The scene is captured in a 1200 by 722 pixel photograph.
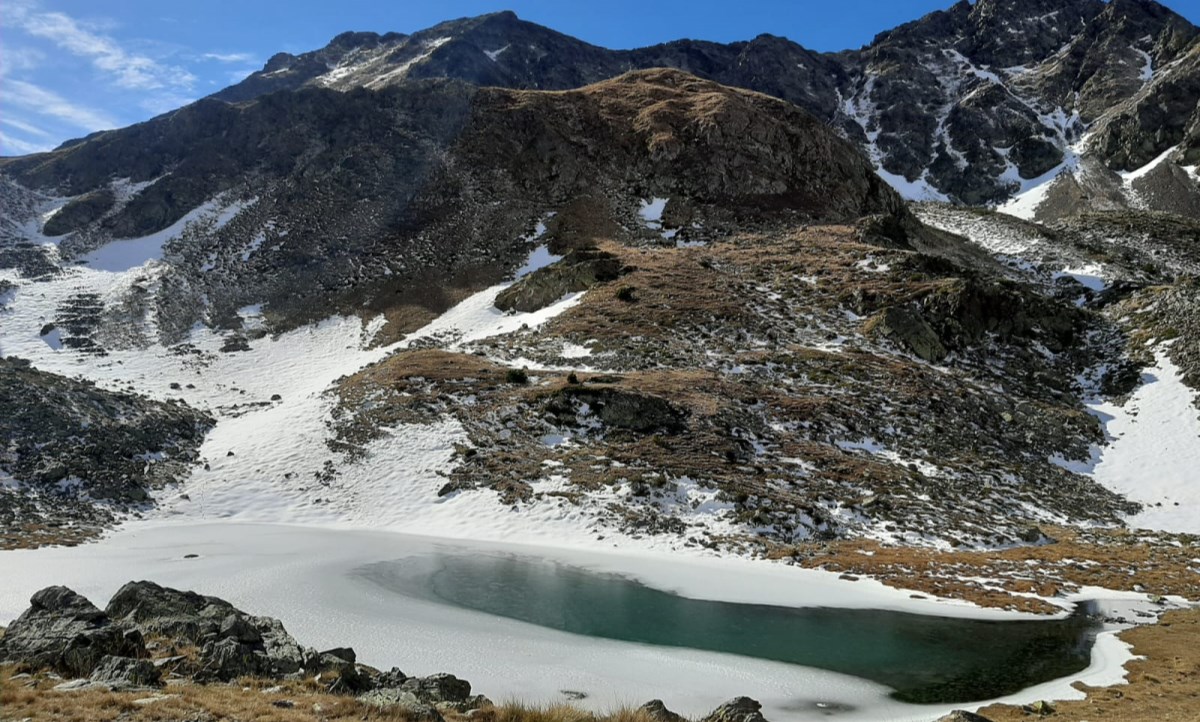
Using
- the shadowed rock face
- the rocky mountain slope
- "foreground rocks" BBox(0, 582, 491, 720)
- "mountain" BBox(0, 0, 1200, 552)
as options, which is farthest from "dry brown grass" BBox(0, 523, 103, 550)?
the shadowed rock face

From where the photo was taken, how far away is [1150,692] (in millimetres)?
12750

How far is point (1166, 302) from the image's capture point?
46406mm

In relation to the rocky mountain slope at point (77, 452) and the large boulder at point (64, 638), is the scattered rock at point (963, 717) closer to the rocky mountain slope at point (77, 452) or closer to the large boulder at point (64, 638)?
the large boulder at point (64, 638)

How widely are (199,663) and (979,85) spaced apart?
705ft

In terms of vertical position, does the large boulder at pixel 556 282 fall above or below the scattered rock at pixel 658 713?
above

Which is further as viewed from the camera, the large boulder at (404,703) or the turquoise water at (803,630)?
the turquoise water at (803,630)

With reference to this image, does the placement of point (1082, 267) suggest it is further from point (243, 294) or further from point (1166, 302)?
point (243, 294)

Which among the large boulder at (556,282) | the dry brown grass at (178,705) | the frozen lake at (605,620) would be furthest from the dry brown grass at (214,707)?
the large boulder at (556,282)

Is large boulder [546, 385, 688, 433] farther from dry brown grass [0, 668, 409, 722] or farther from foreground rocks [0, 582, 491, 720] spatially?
dry brown grass [0, 668, 409, 722]

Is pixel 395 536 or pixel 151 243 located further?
pixel 151 243

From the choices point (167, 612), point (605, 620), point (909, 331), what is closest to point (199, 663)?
point (167, 612)

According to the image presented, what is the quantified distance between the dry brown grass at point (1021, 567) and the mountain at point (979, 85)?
112816 millimetres

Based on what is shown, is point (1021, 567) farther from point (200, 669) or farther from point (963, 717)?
point (200, 669)

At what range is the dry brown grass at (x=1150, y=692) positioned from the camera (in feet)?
38.0
